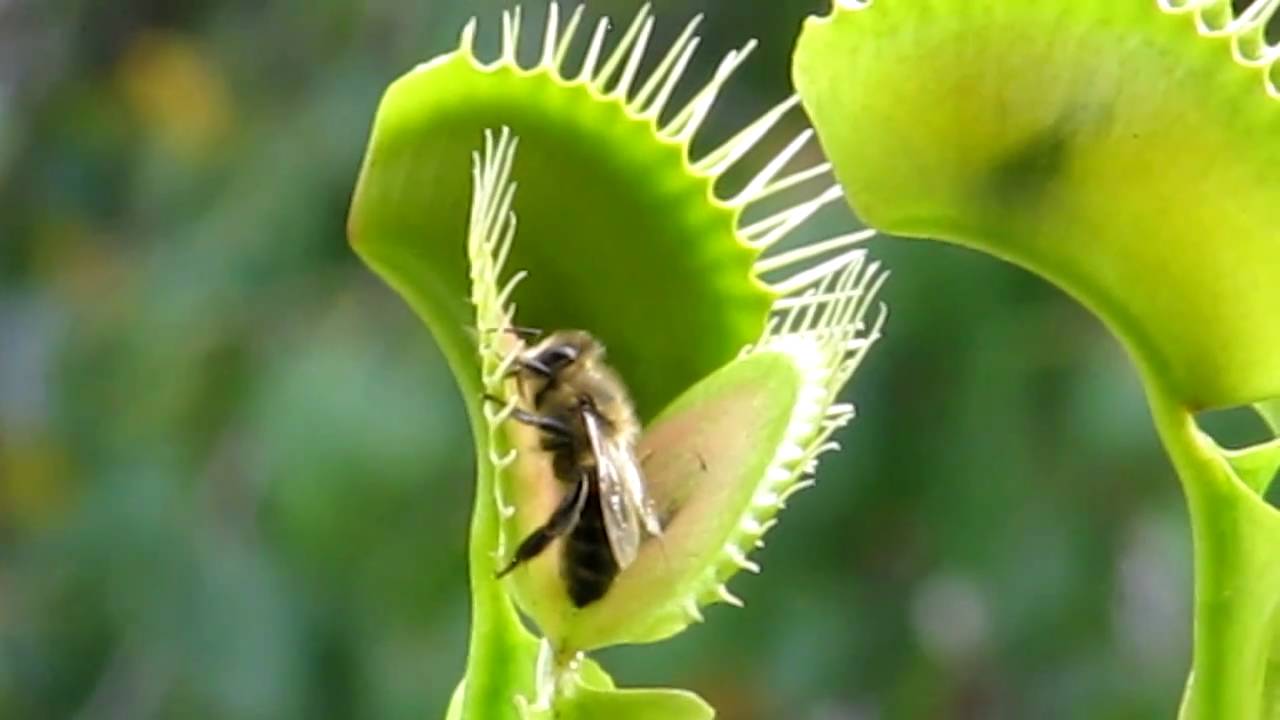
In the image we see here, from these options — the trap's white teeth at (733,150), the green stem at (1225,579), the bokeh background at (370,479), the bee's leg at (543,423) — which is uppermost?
the trap's white teeth at (733,150)

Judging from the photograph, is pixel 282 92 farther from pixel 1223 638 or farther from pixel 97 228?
pixel 1223 638

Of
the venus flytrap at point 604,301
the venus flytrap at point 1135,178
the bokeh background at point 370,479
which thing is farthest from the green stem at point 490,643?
the bokeh background at point 370,479

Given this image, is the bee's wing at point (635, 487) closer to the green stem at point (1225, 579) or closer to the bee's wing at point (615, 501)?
the bee's wing at point (615, 501)

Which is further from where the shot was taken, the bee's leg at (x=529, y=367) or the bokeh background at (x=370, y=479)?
the bokeh background at (x=370, y=479)

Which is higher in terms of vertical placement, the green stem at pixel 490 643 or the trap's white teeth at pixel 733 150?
the trap's white teeth at pixel 733 150

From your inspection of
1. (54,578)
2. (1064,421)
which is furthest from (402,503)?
(1064,421)
